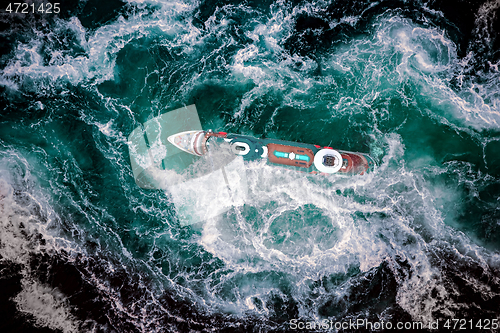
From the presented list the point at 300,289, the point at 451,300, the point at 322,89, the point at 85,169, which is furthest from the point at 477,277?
the point at 85,169

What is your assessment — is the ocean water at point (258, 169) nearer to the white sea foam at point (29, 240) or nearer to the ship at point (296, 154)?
the white sea foam at point (29, 240)

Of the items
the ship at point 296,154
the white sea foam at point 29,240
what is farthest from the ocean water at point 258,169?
the ship at point 296,154

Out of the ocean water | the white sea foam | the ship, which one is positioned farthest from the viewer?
the white sea foam

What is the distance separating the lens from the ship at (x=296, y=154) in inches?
687

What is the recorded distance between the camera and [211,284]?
61.4ft

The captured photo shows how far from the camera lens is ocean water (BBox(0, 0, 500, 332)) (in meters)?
18.1

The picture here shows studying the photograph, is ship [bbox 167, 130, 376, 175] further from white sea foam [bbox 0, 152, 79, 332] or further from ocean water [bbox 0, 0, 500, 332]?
white sea foam [bbox 0, 152, 79, 332]

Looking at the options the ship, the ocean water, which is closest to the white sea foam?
the ocean water

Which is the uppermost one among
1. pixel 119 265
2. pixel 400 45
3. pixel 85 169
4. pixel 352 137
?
pixel 400 45

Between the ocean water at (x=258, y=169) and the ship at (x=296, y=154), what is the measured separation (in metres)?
0.88

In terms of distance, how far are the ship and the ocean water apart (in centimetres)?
88

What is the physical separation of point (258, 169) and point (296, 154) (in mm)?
3040

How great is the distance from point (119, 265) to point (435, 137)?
83.1ft

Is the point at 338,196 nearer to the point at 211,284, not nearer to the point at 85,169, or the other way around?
the point at 211,284
